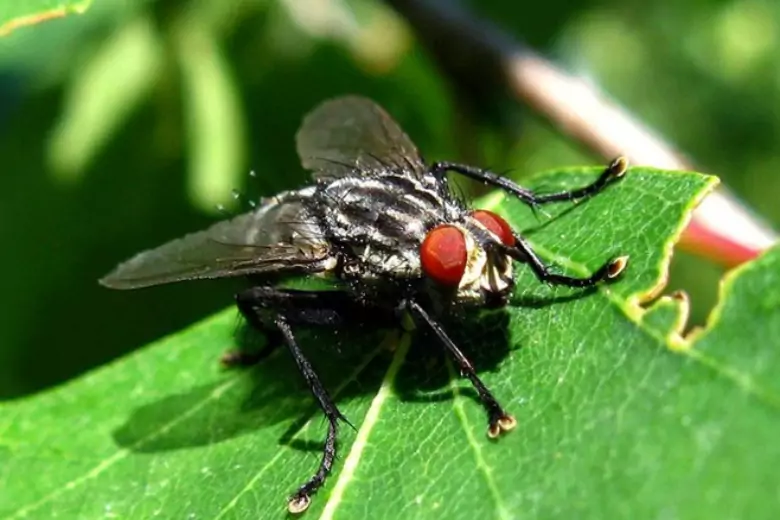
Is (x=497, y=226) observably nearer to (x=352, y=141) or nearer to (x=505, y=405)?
(x=505, y=405)

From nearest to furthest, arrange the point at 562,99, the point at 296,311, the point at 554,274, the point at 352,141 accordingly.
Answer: the point at 554,274 < the point at 296,311 < the point at 352,141 < the point at 562,99

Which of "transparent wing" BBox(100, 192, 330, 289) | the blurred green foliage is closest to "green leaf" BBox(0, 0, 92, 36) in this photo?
"transparent wing" BBox(100, 192, 330, 289)

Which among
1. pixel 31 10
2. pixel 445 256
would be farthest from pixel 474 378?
pixel 31 10

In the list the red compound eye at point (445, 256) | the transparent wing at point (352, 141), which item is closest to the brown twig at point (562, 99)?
the transparent wing at point (352, 141)

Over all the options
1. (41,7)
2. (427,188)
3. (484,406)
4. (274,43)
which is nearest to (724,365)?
(484,406)

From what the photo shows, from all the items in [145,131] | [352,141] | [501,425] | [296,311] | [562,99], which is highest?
[145,131]

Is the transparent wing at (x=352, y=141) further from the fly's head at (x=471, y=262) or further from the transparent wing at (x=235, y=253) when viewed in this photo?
the fly's head at (x=471, y=262)

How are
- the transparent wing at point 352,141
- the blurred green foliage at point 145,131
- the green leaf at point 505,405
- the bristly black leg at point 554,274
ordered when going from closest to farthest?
1. the green leaf at point 505,405
2. the bristly black leg at point 554,274
3. the transparent wing at point 352,141
4. the blurred green foliage at point 145,131
